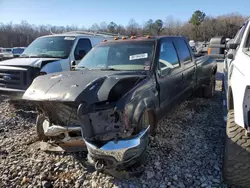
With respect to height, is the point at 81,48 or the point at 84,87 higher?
the point at 81,48

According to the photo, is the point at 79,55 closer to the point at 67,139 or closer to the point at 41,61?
the point at 41,61

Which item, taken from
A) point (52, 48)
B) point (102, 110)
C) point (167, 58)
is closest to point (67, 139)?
point (102, 110)

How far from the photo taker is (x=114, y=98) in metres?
3.07

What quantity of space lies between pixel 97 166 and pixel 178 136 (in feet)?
6.40

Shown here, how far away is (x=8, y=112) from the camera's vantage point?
6.20 metres

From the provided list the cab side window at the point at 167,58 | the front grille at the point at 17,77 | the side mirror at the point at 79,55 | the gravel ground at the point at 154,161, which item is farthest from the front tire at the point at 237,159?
the side mirror at the point at 79,55

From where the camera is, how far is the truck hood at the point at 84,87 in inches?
115

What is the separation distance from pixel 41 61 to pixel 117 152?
13.8 feet

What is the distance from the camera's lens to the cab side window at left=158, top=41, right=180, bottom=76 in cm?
401

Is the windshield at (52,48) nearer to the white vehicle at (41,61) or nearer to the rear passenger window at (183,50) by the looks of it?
the white vehicle at (41,61)

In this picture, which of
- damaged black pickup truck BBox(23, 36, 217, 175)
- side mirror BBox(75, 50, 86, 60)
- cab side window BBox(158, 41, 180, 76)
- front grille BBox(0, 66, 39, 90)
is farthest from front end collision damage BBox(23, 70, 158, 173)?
side mirror BBox(75, 50, 86, 60)

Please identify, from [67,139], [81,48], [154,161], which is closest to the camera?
[67,139]

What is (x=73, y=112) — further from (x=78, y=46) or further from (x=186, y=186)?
(x=78, y=46)

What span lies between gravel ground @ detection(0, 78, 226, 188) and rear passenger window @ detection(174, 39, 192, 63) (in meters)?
1.30
